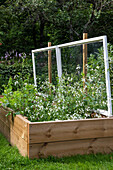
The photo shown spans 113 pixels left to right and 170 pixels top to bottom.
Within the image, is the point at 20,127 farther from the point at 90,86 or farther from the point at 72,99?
the point at 90,86

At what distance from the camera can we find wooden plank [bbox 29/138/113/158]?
3105 millimetres

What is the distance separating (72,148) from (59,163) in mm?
305

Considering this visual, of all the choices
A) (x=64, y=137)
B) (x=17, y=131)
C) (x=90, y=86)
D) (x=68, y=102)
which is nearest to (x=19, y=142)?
(x=17, y=131)

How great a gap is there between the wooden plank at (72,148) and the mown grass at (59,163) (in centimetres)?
8

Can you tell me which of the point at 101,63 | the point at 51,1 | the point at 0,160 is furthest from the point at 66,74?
the point at 51,1

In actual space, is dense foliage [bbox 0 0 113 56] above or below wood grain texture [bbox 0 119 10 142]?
above

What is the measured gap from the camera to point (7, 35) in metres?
13.0

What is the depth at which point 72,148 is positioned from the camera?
3.22 metres

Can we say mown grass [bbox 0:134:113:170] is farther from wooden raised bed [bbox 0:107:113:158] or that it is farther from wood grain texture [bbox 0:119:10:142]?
wood grain texture [bbox 0:119:10:142]

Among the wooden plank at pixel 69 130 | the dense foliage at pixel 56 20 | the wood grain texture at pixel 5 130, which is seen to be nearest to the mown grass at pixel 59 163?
the wooden plank at pixel 69 130

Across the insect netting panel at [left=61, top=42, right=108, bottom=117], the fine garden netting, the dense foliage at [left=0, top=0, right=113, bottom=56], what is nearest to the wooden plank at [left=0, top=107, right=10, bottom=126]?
the fine garden netting

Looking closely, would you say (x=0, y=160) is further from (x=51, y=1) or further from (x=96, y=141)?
(x=51, y=1)

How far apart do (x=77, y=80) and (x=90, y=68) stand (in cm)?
38

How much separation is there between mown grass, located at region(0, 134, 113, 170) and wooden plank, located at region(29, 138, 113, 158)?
0.08 meters
